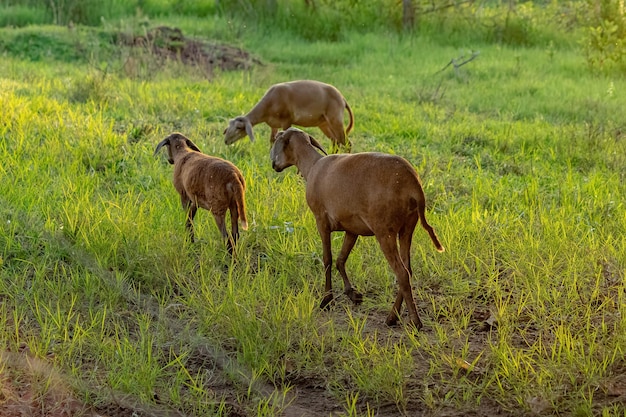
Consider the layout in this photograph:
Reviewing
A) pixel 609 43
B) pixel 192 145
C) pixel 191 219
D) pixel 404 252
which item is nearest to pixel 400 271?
pixel 404 252

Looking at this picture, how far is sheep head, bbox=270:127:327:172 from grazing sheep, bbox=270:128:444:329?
0.24 meters

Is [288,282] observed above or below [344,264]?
below

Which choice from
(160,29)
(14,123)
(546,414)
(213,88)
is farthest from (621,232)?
(160,29)

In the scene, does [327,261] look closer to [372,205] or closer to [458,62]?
[372,205]

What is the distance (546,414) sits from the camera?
11.2ft

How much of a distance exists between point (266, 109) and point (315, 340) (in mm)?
3930

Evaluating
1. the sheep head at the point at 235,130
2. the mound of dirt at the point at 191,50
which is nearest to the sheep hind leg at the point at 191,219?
the sheep head at the point at 235,130

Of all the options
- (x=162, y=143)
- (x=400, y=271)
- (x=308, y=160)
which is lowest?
(x=400, y=271)

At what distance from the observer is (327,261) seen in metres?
4.51

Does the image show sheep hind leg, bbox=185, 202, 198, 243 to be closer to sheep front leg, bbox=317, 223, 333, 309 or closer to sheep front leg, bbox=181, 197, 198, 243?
sheep front leg, bbox=181, 197, 198, 243

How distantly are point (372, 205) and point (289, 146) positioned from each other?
108 centimetres

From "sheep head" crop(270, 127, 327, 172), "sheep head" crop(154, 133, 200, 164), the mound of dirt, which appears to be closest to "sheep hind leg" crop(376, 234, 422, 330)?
"sheep head" crop(270, 127, 327, 172)

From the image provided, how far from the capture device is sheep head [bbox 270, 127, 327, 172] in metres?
4.85

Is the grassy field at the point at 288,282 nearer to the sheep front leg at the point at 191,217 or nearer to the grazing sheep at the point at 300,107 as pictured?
the sheep front leg at the point at 191,217
